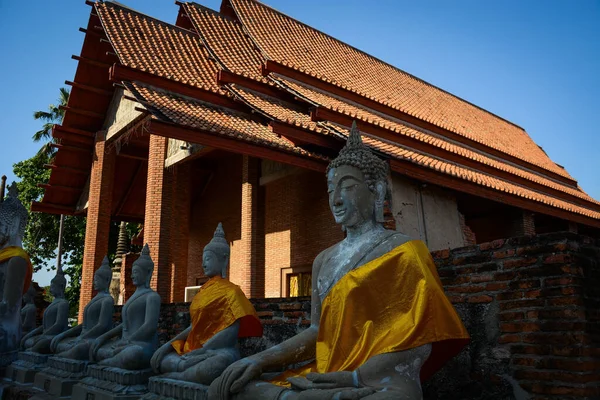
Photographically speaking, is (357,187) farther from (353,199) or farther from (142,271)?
(142,271)

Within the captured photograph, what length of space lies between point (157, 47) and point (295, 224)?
4875 millimetres

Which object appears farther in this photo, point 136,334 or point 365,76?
point 365,76

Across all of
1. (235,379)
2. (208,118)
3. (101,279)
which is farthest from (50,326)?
(235,379)

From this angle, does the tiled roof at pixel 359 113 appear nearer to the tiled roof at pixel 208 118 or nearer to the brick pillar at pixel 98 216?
the tiled roof at pixel 208 118

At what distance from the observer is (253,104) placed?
8695 millimetres

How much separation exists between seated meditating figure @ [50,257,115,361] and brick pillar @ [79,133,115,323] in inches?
231

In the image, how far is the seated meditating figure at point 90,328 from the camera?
439 centimetres

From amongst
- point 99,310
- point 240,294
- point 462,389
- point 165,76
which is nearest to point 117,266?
point 165,76

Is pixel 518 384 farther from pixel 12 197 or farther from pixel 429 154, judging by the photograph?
pixel 429 154

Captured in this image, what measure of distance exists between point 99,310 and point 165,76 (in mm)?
5272

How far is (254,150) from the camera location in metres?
7.53

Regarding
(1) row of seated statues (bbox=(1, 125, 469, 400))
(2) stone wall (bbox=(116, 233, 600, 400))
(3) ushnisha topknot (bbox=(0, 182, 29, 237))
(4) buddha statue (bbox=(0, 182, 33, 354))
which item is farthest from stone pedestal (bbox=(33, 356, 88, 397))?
(2) stone wall (bbox=(116, 233, 600, 400))

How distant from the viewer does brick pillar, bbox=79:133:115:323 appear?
10859mm

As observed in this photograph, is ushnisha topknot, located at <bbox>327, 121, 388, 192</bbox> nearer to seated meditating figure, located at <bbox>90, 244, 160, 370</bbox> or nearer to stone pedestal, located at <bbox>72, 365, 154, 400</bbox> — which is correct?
stone pedestal, located at <bbox>72, 365, 154, 400</bbox>
